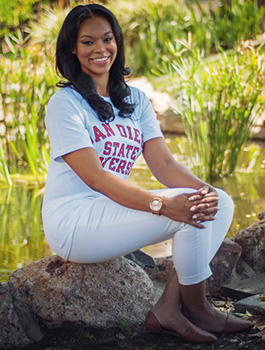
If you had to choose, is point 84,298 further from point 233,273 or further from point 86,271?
point 233,273

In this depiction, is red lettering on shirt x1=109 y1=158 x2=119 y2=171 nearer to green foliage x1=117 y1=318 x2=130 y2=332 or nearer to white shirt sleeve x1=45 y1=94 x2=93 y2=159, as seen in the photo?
white shirt sleeve x1=45 y1=94 x2=93 y2=159

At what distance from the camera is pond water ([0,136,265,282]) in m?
2.77

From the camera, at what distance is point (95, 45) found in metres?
1.95

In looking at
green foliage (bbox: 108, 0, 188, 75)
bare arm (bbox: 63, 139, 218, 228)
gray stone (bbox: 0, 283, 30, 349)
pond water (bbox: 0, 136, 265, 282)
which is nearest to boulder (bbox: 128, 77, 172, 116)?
green foliage (bbox: 108, 0, 188, 75)

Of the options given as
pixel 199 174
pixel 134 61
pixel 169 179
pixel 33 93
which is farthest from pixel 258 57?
pixel 134 61

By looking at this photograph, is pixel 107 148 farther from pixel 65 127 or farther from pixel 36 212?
pixel 36 212

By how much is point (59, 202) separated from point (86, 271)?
1.01 ft

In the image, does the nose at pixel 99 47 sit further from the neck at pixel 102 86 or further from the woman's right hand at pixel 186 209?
the woman's right hand at pixel 186 209

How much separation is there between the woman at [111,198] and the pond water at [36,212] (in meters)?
0.89

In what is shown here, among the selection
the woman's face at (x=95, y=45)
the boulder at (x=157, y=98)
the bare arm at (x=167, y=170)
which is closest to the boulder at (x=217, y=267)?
the bare arm at (x=167, y=170)

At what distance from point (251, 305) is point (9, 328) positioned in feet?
3.30

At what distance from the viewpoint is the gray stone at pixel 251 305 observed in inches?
77.7

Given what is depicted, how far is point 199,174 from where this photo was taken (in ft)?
13.6

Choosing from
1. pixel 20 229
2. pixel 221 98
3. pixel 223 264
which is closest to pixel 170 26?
pixel 221 98
